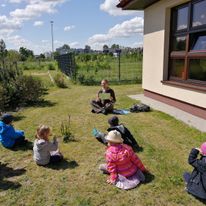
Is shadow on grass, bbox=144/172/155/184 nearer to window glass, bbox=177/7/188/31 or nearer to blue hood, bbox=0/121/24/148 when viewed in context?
blue hood, bbox=0/121/24/148

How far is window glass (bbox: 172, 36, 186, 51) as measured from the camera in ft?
25.0

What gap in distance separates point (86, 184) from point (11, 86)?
659 centimetres

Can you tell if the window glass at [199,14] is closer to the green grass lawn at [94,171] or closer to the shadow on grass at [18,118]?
the green grass lawn at [94,171]

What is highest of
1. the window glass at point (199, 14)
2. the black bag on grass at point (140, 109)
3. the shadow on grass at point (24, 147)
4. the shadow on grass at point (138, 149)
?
the window glass at point (199, 14)

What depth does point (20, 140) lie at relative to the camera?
5.32 metres

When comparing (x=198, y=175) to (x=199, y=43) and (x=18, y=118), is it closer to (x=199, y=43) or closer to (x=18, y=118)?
(x=199, y=43)

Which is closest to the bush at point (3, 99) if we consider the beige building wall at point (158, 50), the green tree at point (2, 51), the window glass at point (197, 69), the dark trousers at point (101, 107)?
the green tree at point (2, 51)

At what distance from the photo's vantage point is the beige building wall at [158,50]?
7.80 meters

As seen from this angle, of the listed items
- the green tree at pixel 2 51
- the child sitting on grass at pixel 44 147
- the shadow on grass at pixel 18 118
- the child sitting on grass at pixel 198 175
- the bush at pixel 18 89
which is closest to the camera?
the child sitting on grass at pixel 198 175

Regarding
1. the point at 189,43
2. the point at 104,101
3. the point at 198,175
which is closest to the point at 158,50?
the point at 189,43

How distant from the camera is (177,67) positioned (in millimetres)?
8148

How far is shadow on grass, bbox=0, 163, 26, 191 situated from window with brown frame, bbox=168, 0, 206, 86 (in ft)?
16.7

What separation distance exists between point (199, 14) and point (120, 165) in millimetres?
5042

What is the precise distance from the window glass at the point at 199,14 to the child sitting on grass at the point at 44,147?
4.94 metres
